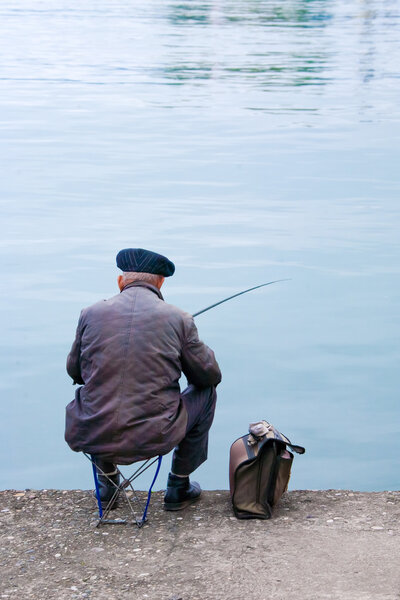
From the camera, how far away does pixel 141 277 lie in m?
4.02

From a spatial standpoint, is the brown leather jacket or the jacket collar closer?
the brown leather jacket

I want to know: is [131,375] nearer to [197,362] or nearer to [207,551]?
[197,362]

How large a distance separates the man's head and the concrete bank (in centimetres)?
99

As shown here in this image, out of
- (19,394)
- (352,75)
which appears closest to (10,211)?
(19,394)

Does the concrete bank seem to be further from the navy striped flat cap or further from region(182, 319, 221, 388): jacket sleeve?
the navy striped flat cap

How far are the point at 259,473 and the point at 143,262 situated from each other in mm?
954

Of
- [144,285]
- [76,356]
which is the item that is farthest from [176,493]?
[144,285]

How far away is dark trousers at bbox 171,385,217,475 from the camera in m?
4.09

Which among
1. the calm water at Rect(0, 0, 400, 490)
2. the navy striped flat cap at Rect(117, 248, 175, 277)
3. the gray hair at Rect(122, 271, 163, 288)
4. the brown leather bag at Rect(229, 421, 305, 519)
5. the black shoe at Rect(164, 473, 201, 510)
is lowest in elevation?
the calm water at Rect(0, 0, 400, 490)

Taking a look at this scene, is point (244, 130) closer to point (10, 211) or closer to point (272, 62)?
point (10, 211)

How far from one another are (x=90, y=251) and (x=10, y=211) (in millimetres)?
2102

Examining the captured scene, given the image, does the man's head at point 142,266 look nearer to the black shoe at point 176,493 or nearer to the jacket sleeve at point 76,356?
the jacket sleeve at point 76,356

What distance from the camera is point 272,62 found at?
81.8 feet

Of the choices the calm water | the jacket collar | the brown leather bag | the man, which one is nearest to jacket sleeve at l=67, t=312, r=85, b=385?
the man
